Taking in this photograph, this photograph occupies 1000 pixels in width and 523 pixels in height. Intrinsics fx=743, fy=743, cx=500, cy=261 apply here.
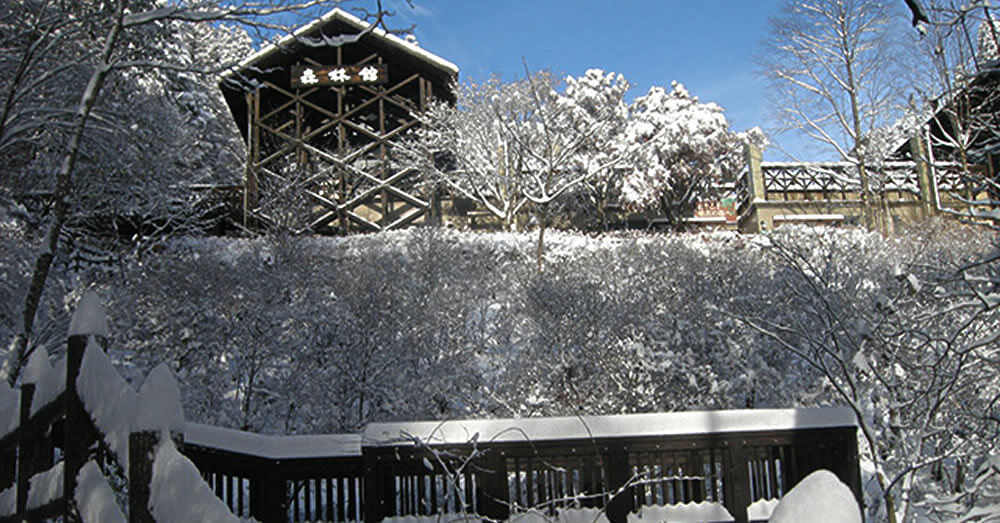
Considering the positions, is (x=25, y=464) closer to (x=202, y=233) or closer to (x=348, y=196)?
(x=202, y=233)

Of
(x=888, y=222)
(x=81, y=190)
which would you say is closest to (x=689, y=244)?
(x=888, y=222)

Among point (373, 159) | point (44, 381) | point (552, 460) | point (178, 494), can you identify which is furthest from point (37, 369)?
point (373, 159)

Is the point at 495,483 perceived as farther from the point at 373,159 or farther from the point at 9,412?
the point at 373,159

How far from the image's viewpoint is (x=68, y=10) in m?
9.10

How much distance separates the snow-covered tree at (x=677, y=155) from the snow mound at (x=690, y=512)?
21878 millimetres

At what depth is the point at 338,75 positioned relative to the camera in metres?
23.3

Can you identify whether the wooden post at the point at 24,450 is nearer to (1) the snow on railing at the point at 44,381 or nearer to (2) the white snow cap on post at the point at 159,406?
(1) the snow on railing at the point at 44,381

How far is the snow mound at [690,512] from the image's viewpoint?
19.7ft

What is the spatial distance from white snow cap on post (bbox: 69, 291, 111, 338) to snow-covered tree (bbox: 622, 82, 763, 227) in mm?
25497

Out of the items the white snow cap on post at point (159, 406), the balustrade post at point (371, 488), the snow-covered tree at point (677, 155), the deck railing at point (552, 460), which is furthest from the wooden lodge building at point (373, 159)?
the white snow cap on post at point (159, 406)

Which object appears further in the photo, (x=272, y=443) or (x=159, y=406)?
(x=272, y=443)

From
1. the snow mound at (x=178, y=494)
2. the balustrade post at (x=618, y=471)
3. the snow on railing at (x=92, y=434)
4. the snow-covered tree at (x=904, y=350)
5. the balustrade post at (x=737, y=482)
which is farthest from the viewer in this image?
the balustrade post at (x=737, y=482)

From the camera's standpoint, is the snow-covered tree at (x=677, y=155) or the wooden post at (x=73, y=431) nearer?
the wooden post at (x=73, y=431)

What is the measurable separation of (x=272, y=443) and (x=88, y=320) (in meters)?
3.36
